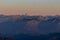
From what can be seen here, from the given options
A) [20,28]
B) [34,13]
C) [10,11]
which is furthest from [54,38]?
[10,11]

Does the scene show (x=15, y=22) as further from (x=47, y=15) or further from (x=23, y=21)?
(x=47, y=15)

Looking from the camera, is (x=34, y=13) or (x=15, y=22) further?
(x=34, y=13)

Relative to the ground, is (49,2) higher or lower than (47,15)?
higher

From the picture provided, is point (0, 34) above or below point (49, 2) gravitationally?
below

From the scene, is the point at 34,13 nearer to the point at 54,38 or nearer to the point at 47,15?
the point at 47,15

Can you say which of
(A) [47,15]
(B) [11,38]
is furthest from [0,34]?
(A) [47,15]

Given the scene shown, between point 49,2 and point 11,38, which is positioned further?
point 49,2

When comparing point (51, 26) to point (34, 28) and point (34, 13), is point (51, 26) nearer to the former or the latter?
point (34, 28)

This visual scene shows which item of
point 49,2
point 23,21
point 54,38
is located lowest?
point 54,38
